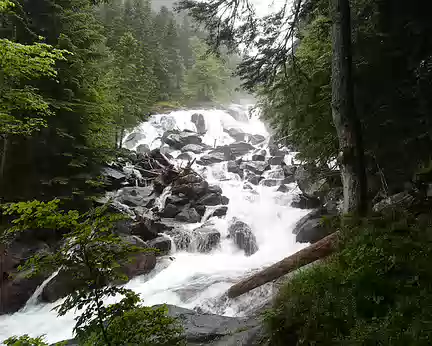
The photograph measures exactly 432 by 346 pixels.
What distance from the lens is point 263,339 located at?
3.57m

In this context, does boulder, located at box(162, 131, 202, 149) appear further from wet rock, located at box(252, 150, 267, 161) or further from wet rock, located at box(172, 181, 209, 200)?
wet rock, located at box(172, 181, 209, 200)

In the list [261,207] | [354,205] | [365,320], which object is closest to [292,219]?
[261,207]

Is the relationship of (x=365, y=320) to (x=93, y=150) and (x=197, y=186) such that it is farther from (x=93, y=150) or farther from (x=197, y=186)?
(x=197, y=186)

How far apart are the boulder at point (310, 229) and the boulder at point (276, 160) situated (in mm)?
9541

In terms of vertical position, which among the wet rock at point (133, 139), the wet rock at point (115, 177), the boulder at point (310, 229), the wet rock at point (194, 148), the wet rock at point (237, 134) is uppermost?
the wet rock at point (133, 139)

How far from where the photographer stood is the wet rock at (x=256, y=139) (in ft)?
98.4

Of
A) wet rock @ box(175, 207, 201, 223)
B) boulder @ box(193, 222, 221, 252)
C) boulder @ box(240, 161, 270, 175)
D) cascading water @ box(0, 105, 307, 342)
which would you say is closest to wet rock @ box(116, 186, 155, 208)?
cascading water @ box(0, 105, 307, 342)

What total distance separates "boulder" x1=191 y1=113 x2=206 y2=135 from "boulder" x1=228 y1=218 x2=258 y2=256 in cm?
2049

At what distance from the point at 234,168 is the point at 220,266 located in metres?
11.8

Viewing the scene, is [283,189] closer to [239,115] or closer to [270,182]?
[270,182]

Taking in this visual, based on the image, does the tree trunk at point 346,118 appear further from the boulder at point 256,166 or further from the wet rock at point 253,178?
the boulder at point 256,166

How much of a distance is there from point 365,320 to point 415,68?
16.1 feet

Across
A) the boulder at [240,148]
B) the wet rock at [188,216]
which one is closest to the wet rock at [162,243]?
the wet rock at [188,216]

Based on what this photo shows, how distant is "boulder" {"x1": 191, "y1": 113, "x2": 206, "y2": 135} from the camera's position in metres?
33.1
